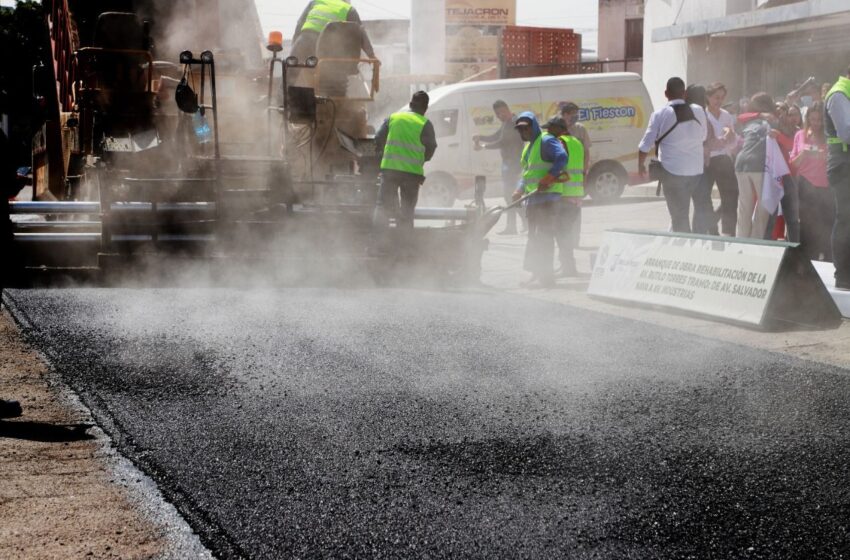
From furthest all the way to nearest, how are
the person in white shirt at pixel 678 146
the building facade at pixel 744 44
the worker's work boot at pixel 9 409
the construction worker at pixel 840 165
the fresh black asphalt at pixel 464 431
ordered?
the building facade at pixel 744 44 → the person in white shirt at pixel 678 146 → the construction worker at pixel 840 165 → the worker's work boot at pixel 9 409 → the fresh black asphalt at pixel 464 431

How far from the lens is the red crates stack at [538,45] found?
105 ft

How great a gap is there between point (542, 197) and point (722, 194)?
1.88 m

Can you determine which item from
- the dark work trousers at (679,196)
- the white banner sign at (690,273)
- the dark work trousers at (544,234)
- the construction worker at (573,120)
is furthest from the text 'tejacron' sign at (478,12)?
the white banner sign at (690,273)

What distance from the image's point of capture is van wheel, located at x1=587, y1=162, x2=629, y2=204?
1983 cm

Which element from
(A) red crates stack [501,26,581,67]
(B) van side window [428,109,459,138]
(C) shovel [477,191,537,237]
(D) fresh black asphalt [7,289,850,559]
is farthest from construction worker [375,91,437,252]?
(A) red crates stack [501,26,581,67]

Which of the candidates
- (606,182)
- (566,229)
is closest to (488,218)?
(566,229)

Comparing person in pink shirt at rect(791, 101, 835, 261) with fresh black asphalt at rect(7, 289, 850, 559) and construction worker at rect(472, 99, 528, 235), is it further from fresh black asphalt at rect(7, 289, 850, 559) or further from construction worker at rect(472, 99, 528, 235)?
construction worker at rect(472, 99, 528, 235)

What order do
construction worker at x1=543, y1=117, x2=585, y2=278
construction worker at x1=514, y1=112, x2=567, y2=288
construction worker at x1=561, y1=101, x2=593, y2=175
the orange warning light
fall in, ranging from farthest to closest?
construction worker at x1=561, y1=101, x2=593, y2=175 → construction worker at x1=543, y1=117, x2=585, y2=278 → construction worker at x1=514, y1=112, x2=567, y2=288 → the orange warning light

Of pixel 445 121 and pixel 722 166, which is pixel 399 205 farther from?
pixel 445 121

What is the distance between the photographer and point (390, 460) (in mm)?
4422

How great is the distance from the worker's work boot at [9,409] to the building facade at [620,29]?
113 feet

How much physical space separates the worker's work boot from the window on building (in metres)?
34.8

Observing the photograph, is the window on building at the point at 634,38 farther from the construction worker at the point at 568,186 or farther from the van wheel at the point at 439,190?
the construction worker at the point at 568,186

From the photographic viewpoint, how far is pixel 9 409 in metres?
5.04
